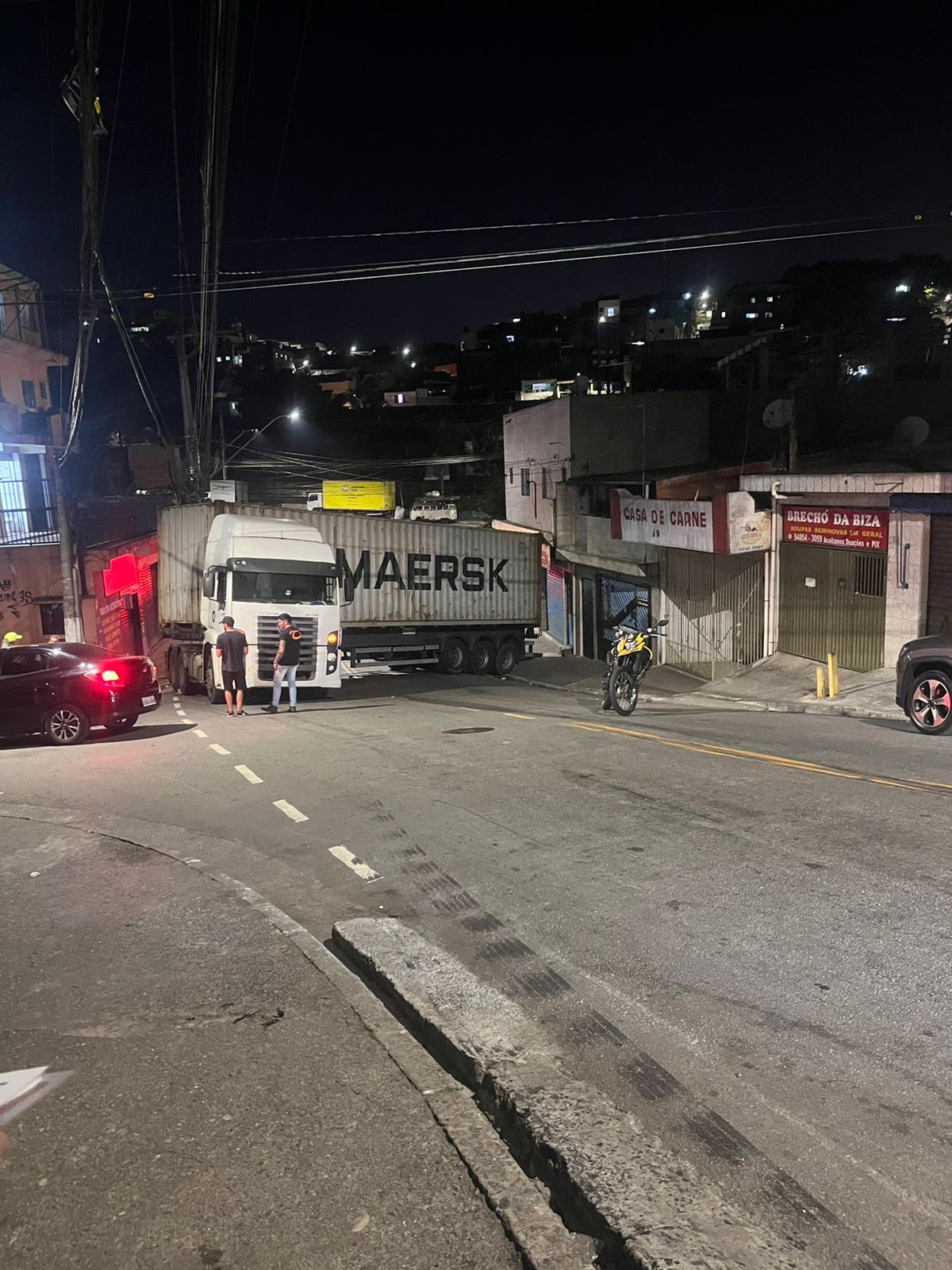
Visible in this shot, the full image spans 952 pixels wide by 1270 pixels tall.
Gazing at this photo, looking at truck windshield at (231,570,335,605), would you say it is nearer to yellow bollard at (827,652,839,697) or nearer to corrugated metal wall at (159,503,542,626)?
corrugated metal wall at (159,503,542,626)

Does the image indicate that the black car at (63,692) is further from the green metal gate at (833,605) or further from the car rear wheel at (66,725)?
the green metal gate at (833,605)

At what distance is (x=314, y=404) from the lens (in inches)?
3100

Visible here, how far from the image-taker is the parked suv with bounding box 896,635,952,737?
12.2 m

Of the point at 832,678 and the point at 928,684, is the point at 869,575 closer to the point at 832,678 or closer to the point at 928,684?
the point at 832,678

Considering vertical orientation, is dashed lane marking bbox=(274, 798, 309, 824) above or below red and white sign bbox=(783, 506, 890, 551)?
below

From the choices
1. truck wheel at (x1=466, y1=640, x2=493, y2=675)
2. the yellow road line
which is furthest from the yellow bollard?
truck wheel at (x1=466, y1=640, x2=493, y2=675)

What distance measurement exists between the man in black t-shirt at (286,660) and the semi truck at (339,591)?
2.04 m

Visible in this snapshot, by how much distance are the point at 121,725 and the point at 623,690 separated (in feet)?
27.1

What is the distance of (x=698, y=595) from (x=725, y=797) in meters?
16.2

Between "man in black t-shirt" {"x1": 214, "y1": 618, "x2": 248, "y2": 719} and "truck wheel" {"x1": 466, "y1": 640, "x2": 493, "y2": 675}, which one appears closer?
"man in black t-shirt" {"x1": 214, "y1": 618, "x2": 248, "y2": 719}

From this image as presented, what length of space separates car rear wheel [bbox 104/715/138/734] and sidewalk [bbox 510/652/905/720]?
10.4 meters

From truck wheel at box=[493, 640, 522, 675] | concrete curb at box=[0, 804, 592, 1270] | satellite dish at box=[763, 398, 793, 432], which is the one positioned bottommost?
truck wheel at box=[493, 640, 522, 675]

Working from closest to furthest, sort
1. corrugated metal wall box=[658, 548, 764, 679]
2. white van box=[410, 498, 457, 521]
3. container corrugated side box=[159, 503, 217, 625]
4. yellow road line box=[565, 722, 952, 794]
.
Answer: yellow road line box=[565, 722, 952, 794] → corrugated metal wall box=[658, 548, 764, 679] → container corrugated side box=[159, 503, 217, 625] → white van box=[410, 498, 457, 521]

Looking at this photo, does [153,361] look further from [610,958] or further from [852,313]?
[610,958]
